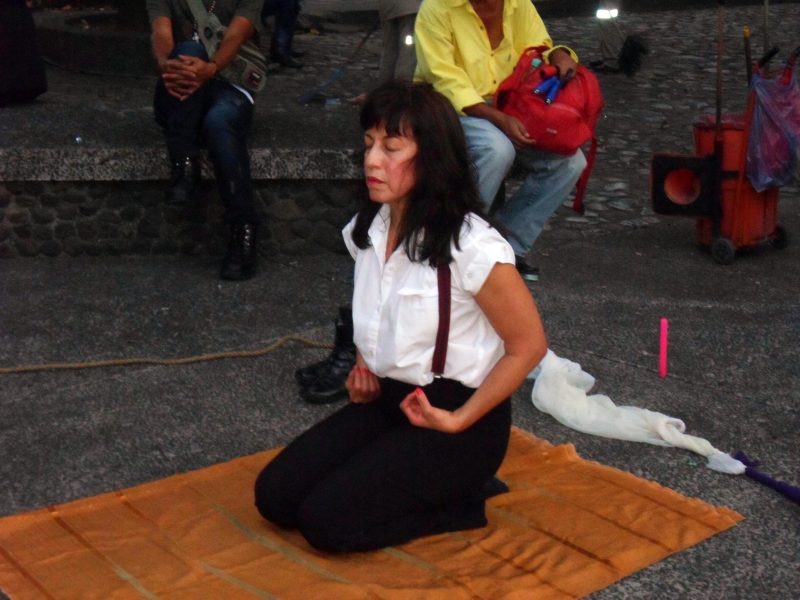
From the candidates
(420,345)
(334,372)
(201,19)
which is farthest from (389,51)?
(420,345)

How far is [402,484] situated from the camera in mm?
2896

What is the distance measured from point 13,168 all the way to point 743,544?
12.0 ft

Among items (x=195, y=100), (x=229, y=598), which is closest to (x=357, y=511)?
(x=229, y=598)

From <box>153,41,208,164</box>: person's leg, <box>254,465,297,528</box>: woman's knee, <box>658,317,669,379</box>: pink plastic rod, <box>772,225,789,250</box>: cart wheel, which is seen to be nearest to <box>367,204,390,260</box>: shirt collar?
<box>254,465,297,528</box>: woman's knee

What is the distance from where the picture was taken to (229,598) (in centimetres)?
275

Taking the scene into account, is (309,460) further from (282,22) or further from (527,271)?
(282,22)

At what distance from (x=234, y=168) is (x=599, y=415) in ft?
6.73

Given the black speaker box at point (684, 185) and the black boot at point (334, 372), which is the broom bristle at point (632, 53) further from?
the black boot at point (334, 372)

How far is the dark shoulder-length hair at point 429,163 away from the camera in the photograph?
9.40 feet

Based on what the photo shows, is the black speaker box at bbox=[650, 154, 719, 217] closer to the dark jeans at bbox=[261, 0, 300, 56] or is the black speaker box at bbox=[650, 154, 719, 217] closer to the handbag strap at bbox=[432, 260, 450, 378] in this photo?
the handbag strap at bbox=[432, 260, 450, 378]

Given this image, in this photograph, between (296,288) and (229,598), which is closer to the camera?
(229,598)

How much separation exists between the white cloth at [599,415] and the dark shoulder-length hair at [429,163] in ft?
3.68

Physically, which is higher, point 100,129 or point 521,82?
point 521,82

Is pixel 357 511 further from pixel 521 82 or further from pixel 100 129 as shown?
pixel 100 129
